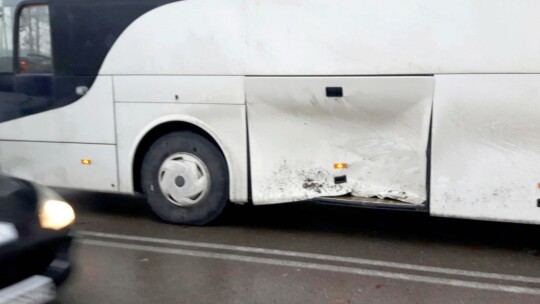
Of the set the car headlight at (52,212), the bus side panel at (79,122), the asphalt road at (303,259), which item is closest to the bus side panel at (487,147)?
the asphalt road at (303,259)

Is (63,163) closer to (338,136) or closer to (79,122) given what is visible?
(79,122)

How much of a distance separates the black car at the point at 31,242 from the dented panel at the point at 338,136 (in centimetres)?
243

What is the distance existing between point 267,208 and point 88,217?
2124 mm

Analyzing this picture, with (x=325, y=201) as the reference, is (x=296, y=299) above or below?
below

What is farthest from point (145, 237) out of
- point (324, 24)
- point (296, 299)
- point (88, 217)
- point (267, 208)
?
point (324, 24)

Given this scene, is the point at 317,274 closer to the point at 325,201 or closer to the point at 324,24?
the point at 325,201

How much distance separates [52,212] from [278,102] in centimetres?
264

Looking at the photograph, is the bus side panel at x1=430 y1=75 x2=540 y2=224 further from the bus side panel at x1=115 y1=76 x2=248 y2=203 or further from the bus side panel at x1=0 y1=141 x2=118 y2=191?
the bus side panel at x1=0 y1=141 x2=118 y2=191

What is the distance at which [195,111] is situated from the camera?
6.23 metres

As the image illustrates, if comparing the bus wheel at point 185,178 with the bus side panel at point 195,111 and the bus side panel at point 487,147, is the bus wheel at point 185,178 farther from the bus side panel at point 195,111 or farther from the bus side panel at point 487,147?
the bus side panel at point 487,147

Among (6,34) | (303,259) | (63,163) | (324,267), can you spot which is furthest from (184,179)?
(6,34)

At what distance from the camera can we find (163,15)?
624cm

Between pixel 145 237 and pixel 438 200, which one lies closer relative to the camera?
pixel 438 200

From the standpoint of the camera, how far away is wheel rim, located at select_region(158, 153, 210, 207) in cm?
638
